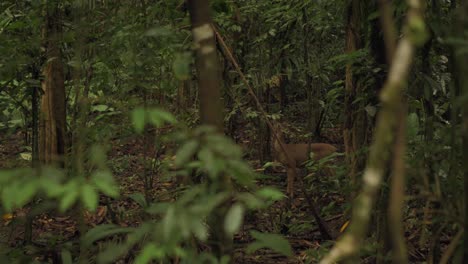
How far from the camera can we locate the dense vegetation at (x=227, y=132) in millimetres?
1468

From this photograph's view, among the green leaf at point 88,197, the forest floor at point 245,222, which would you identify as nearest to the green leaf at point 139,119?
the green leaf at point 88,197

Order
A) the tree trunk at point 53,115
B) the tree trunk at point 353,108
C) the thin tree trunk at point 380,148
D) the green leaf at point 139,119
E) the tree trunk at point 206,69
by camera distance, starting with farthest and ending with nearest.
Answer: the tree trunk at point 53,115 < the tree trunk at point 353,108 < the tree trunk at point 206,69 < the green leaf at point 139,119 < the thin tree trunk at point 380,148

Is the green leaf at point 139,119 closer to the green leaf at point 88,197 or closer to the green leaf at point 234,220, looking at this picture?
the green leaf at point 88,197

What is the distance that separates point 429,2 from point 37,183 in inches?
92.1

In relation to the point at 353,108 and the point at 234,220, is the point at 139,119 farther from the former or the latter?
the point at 353,108

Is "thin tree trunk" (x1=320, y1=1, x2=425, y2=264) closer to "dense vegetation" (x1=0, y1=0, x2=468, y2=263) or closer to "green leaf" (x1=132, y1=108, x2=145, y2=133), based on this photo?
"dense vegetation" (x1=0, y1=0, x2=468, y2=263)

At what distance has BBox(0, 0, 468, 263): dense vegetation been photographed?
4.82ft

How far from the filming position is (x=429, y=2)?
119 inches

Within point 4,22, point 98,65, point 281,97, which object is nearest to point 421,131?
point 98,65

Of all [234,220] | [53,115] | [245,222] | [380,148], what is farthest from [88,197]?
[53,115]

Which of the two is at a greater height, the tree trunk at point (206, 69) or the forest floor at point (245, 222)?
the tree trunk at point (206, 69)

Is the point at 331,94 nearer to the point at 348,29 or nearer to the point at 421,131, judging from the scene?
the point at 348,29

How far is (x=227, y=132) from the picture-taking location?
6.81 m

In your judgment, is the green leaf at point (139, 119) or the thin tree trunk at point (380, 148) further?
the green leaf at point (139, 119)
